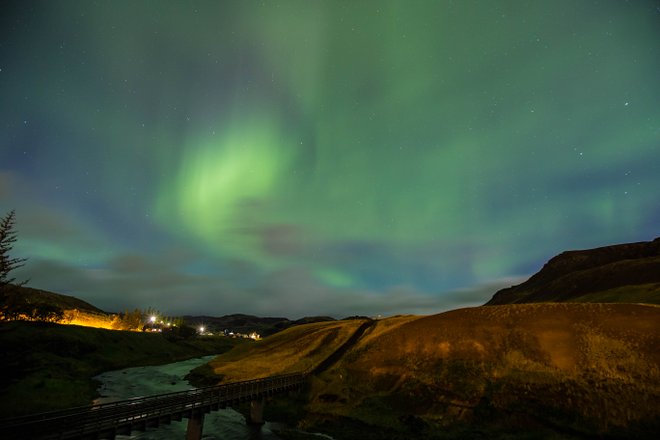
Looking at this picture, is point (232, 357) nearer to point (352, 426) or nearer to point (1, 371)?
point (352, 426)

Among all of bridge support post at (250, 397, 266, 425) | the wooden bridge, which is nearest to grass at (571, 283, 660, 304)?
bridge support post at (250, 397, 266, 425)

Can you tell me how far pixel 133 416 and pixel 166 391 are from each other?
40.1m

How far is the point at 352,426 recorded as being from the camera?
44.9 meters

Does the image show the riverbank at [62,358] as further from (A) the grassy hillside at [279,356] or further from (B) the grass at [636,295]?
(B) the grass at [636,295]

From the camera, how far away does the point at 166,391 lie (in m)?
66.2

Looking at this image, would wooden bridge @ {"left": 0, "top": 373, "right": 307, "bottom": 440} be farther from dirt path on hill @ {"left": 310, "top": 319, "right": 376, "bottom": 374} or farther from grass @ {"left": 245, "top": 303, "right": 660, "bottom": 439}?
dirt path on hill @ {"left": 310, "top": 319, "right": 376, "bottom": 374}

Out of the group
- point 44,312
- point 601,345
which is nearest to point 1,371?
point 601,345

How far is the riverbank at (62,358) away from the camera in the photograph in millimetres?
43213

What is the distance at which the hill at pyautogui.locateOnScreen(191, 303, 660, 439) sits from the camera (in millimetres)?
39281

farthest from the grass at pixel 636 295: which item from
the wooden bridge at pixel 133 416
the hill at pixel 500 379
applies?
the wooden bridge at pixel 133 416

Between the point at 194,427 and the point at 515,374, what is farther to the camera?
the point at 515,374

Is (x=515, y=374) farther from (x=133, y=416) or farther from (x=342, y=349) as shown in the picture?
(x=133, y=416)

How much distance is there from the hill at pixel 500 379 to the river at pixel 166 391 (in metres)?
5.91

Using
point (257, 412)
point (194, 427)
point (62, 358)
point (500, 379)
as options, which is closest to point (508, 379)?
point (500, 379)
